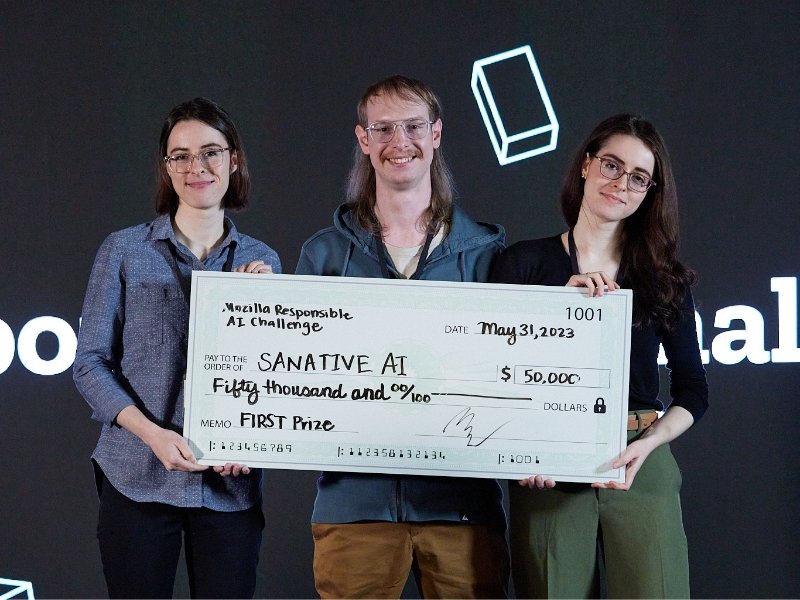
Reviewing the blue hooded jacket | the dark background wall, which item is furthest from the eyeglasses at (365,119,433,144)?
the dark background wall

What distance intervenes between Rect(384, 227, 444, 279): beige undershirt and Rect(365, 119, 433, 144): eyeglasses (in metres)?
0.22

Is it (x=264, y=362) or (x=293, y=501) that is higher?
(x=264, y=362)

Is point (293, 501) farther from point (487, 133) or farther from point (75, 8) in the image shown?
point (75, 8)

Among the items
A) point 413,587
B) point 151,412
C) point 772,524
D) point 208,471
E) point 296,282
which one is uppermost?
point 296,282

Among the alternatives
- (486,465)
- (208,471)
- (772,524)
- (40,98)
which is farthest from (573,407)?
(40,98)

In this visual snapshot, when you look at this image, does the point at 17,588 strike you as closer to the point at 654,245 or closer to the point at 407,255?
the point at 407,255

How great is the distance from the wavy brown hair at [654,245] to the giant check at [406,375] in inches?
3.9

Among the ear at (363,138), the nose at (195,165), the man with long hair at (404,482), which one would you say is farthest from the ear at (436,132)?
the nose at (195,165)

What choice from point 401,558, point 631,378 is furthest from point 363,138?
point 401,558

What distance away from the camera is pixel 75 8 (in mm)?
3328

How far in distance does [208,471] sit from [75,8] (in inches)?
83.7

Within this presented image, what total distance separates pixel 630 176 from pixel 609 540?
798 mm

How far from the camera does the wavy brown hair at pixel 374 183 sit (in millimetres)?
2057

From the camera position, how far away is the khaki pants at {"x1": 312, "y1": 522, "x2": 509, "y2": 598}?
200 centimetres
